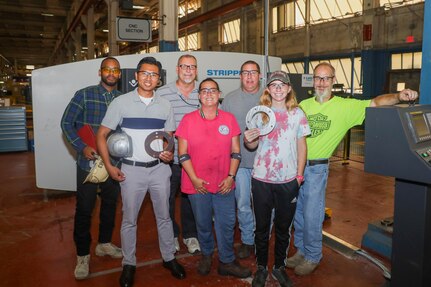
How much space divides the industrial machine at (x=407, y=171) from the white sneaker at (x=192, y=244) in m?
1.65

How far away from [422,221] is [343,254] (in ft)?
4.34

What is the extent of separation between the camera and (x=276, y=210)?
265 centimetres

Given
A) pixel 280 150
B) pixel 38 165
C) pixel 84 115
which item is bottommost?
pixel 38 165

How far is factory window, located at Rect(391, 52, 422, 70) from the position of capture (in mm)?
11328

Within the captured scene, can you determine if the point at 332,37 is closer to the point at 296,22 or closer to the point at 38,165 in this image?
the point at 296,22

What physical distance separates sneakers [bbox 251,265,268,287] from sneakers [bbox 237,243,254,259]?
51 centimetres

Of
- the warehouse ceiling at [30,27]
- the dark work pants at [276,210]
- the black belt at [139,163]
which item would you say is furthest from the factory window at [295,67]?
the black belt at [139,163]

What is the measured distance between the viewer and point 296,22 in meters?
15.2

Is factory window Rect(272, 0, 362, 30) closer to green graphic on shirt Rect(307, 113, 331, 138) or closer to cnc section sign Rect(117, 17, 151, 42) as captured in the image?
cnc section sign Rect(117, 17, 151, 42)

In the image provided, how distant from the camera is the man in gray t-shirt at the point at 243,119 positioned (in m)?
3.05

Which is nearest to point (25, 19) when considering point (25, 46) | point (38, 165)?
point (25, 46)

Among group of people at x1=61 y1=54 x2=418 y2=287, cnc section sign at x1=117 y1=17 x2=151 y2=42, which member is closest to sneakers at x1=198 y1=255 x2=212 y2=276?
group of people at x1=61 y1=54 x2=418 y2=287

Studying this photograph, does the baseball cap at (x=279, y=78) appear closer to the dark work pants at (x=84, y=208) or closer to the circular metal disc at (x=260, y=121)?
the circular metal disc at (x=260, y=121)

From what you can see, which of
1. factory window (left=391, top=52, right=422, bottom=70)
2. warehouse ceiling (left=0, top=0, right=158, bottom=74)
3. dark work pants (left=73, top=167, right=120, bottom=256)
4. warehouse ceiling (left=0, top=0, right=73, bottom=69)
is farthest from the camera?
warehouse ceiling (left=0, top=0, right=73, bottom=69)
